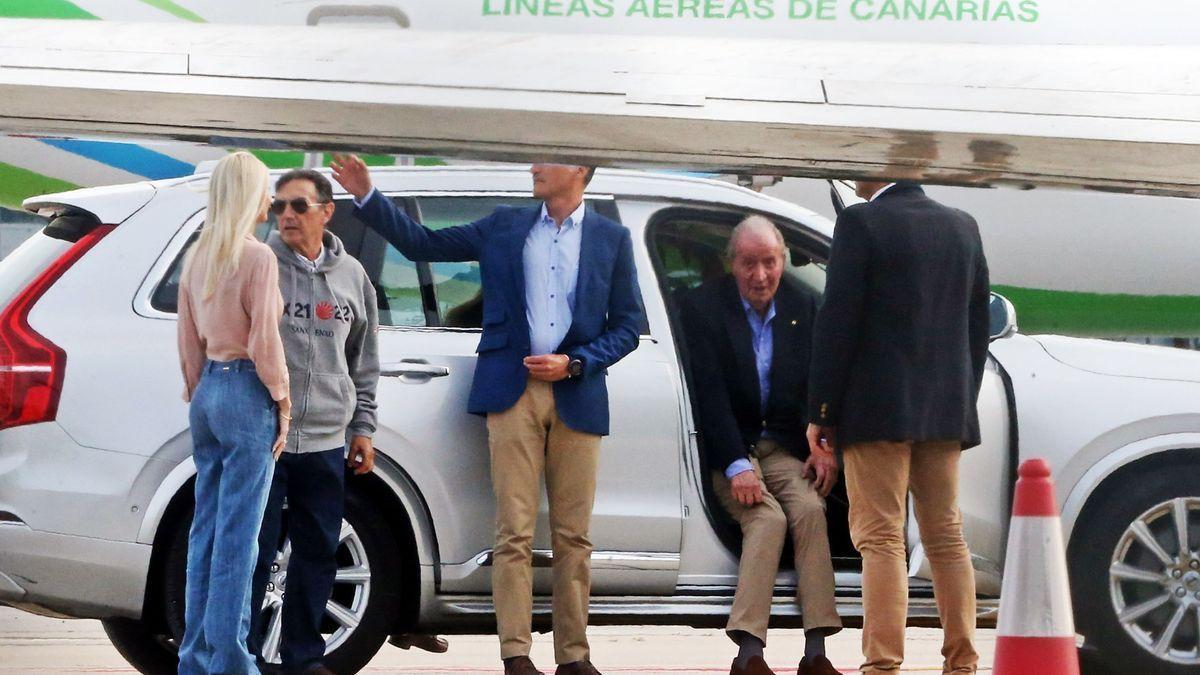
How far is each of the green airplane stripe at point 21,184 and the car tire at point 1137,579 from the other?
491 cm

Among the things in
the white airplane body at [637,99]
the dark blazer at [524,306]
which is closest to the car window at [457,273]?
the dark blazer at [524,306]

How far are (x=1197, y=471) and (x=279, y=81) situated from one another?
12.2 ft

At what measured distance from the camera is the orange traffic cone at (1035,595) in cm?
427

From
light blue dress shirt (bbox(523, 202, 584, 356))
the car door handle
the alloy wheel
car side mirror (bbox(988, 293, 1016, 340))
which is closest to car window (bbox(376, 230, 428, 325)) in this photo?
the car door handle

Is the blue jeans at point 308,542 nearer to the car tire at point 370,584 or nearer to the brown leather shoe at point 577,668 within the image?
the car tire at point 370,584

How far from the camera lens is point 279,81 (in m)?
3.21

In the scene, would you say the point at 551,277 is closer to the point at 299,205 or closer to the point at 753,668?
the point at 299,205

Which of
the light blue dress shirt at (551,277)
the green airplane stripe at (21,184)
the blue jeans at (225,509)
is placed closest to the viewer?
the blue jeans at (225,509)

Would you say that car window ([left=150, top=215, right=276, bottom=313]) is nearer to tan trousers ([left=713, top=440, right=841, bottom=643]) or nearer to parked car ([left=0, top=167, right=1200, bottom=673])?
parked car ([left=0, top=167, right=1200, bottom=673])

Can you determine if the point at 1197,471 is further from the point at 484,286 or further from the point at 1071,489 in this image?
the point at 484,286

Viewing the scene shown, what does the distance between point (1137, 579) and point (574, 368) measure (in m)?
1.95

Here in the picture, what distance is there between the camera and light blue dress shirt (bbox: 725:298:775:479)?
5.89 meters

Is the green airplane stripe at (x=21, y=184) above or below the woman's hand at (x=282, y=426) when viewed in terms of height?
above

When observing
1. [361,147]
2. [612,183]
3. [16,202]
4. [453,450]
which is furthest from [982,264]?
[16,202]
